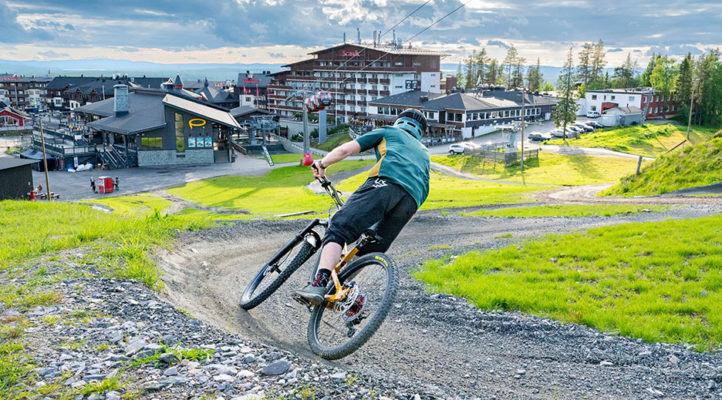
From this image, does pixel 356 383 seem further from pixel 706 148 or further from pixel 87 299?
pixel 706 148

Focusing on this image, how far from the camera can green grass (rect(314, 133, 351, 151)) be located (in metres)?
91.7

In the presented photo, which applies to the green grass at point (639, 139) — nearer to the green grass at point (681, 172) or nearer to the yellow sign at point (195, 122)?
the green grass at point (681, 172)

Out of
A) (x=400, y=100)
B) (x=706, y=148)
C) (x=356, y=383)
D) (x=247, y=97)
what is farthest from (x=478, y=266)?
(x=247, y=97)

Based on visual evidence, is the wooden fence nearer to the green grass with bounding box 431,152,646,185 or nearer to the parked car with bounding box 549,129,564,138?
the green grass with bounding box 431,152,646,185

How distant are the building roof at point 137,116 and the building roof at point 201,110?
7.03 feet

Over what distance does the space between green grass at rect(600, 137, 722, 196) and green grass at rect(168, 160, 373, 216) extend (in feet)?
70.7

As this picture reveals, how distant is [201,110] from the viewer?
7525cm

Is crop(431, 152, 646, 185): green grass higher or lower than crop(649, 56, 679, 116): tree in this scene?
lower

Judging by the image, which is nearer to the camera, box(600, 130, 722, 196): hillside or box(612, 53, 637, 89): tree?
box(600, 130, 722, 196): hillside

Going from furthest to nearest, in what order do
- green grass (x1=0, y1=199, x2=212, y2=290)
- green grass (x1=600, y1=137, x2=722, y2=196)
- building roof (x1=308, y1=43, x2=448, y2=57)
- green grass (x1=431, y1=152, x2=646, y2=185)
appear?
building roof (x1=308, y1=43, x2=448, y2=57) → green grass (x1=431, y1=152, x2=646, y2=185) → green grass (x1=600, y1=137, x2=722, y2=196) → green grass (x1=0, y1=199, x2=212, y2=290)

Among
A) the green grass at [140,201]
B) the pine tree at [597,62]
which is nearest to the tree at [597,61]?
the pine tree at [597,62]

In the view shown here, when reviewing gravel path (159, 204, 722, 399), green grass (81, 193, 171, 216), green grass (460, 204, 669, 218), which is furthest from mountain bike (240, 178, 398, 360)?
green grass (81, 193, 171, 216)

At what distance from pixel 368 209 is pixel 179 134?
6925 cm

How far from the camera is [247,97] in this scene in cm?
14100
